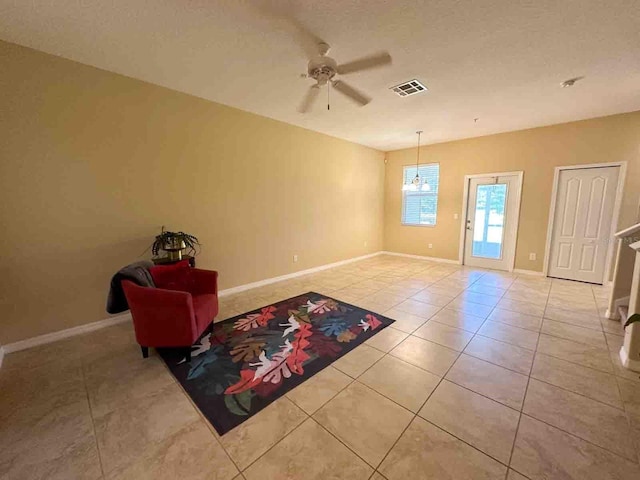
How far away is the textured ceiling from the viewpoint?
74.4 inches

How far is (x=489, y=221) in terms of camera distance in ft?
17.7

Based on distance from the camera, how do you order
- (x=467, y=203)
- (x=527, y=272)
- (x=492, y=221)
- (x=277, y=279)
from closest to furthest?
1. (x=277, y=279)
2. (x=527, y=272)
3. (x=492, y=221)
4. (x=467, y=203)

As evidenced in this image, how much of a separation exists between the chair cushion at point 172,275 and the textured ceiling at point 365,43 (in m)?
2.15

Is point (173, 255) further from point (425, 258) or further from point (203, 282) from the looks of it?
point (425, 258)

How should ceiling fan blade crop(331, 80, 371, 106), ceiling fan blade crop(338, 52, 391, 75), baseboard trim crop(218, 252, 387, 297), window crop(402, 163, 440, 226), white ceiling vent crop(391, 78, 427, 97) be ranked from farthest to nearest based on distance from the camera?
window crop(402, 163, 440, 226)
baseboard trim crop(218, 252, 387, 297)
white ceiling vent crop(391, 78, 427, 97)
ceiling fan blade crop(331, 80, 371, 106)
ceiling fan blade crop(338, 52, 391, 75)

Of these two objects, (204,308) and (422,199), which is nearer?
(204,308)

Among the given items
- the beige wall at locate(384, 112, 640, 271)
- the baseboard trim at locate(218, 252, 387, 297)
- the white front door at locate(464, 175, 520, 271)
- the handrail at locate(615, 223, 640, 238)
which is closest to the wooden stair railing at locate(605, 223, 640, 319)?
the handrail at locate(615, 223, 640, 238)

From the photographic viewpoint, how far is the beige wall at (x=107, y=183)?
239cm

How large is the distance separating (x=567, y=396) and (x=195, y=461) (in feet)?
8.41

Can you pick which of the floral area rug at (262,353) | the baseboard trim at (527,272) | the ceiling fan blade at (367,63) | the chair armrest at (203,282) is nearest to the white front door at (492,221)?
the baseboard trim at (527,272)

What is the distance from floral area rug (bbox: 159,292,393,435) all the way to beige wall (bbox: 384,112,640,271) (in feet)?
12.9

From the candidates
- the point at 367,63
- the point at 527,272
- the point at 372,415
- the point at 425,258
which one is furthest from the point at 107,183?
the point at 527,272

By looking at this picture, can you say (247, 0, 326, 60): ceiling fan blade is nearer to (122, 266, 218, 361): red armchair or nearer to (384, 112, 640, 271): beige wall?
(122, 266, 218, 361): red armchair

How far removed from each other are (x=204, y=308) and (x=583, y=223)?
6.20 metres
